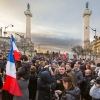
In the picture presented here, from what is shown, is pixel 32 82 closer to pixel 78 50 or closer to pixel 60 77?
pixel 60 77

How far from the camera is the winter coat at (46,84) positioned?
589 cm

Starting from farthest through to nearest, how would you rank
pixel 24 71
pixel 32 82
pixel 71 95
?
pixel 32 82, pixel 24 71, pixel 71 95

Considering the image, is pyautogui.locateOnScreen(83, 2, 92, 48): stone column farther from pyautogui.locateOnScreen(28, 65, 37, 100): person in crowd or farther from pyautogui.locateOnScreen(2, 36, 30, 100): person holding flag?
pyautogui.locateOnScreen(2, 36, 30, 100): person holding flag

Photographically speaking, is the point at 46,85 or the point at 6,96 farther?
the point at 6,96

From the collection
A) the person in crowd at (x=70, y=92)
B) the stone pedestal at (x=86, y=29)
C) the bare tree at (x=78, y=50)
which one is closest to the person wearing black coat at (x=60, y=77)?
the person in crowd at (x=70, y=92)

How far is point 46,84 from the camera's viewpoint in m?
5.99

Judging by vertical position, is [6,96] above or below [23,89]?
below

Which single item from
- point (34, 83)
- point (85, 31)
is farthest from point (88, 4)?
point (34, 83)

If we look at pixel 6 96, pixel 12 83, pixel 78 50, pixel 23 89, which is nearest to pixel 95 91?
pixel 23 89

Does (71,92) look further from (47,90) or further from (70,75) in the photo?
(47,90)

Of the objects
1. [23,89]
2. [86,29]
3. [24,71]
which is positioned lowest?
[23,89]

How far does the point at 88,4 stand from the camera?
102 m

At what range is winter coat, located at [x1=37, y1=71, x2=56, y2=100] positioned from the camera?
5.89 metres

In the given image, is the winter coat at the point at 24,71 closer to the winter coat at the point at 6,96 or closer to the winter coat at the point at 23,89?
the winter coat at the point at 23,89
